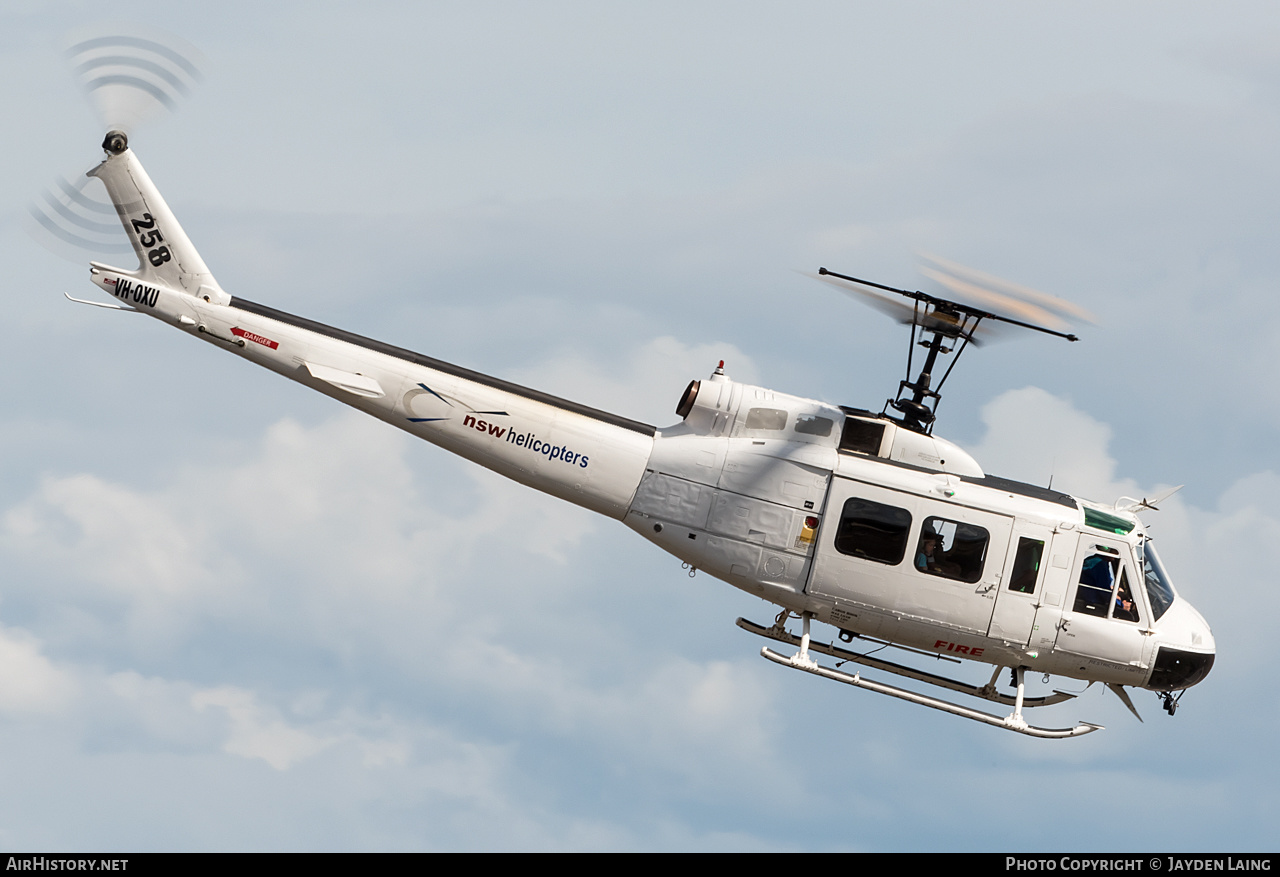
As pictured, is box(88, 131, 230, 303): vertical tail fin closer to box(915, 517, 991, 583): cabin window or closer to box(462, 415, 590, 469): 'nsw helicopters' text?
box(462, 415, 590, 469): 'nsw helicopters' text

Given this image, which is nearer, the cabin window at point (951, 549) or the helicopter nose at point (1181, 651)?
the cabin window at point (951, 549)

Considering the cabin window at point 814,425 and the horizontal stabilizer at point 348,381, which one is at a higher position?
the cabin window at point 814,425

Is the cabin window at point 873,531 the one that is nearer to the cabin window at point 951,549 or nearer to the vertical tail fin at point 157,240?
the cabin window at point 951,549

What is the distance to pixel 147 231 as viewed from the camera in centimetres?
Answer: 2778

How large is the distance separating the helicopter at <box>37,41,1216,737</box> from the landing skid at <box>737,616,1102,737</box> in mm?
35

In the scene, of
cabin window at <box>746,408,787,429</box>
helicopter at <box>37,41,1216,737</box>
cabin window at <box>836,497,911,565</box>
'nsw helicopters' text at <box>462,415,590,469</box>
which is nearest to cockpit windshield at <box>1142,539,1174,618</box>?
helicopter at <box>37,41,1216,737</box>

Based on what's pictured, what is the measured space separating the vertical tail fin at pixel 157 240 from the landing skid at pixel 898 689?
1073 cm

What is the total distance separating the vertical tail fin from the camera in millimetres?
27672

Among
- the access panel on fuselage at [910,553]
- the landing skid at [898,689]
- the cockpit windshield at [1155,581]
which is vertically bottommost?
the landing skid at [898,689]

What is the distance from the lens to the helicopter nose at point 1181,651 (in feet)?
93.4

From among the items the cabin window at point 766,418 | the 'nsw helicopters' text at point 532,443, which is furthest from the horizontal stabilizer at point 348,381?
the cabin window at point 766,418

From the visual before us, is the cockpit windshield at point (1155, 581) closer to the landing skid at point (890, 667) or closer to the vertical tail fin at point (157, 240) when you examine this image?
the landing skid at point (890, 667)

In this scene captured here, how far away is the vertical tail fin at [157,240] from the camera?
2767cm
